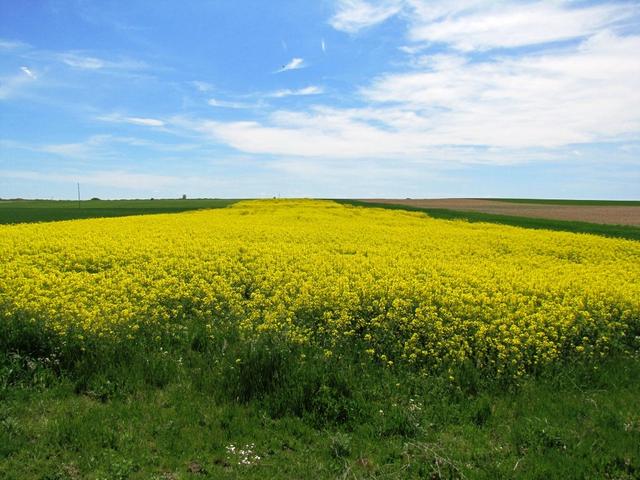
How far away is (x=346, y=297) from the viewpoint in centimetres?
962

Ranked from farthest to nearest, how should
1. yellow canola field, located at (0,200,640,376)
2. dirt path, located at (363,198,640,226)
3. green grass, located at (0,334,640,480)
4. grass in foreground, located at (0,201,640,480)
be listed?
dirt path, located at (363,198,640,226) → yellow canola field, located at (0,200,640,376) → grass in foreground, located at (0,201,640,480) → green grass, located at (0,334,640,480)

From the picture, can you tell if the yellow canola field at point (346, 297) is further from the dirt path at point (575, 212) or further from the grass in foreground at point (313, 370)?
the dirt path at point (575, 212)

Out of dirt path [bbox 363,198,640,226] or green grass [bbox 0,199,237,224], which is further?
green grass [bbox 0,199,237,224]

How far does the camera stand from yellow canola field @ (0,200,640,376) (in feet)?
26.8

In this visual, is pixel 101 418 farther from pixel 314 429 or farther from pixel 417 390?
pixel 417 390

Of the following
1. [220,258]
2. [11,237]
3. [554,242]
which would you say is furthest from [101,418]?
[554,242]

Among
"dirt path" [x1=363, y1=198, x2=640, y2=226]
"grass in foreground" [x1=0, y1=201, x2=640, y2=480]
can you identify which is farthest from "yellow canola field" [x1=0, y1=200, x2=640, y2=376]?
"dirt path" [x1=363, y1=198, x2=640, y2=226]

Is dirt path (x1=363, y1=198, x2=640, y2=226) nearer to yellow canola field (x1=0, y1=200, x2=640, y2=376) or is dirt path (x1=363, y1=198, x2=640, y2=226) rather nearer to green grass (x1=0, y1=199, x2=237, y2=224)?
yellow canola field (x1=0, y1=200, x2=640, y2=376)

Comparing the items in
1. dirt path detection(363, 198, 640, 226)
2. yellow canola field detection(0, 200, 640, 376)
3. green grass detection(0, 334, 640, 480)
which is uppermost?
dirt path detection(363, 198, 640, 226)

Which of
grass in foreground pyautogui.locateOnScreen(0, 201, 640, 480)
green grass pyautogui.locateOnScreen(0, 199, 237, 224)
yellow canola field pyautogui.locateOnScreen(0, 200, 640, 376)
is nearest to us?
grass in foreground pyautogui.locateOnScreen(0, 201, 640, 480)

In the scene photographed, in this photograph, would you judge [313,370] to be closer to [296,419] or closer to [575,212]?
[296,419]

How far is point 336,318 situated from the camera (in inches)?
356

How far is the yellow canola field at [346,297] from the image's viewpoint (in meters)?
8.16

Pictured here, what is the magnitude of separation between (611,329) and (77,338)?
953cm
